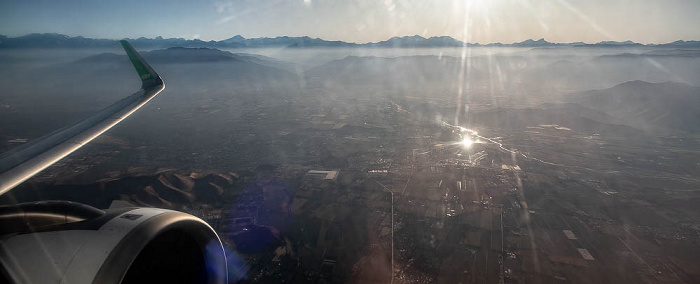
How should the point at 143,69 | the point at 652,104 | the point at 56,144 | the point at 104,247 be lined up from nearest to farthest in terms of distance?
the point at 104,247 → the point at 56,144 → the point at 143,69 → the point at 652,104

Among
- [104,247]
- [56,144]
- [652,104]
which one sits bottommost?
[652,104]

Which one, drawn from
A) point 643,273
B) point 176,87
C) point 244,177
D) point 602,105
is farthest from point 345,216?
point 176,87

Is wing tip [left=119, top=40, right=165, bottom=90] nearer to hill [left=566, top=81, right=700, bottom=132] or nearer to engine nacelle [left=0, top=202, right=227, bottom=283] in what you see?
engine nacelle [left=0, top=202, right=227, bottom=283]

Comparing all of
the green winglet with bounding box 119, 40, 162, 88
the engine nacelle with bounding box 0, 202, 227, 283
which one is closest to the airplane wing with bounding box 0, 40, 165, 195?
the green winglet with bounding box 119, 40, 162, 88

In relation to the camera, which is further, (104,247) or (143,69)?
(143,69)

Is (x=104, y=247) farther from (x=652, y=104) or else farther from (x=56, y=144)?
(x=652, y=104)

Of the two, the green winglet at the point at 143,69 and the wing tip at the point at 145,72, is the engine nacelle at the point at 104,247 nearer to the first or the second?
the green winglet at the point at 143,69

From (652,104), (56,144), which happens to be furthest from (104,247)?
(652,104)
